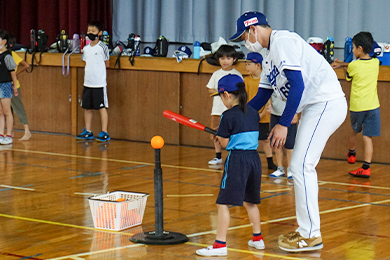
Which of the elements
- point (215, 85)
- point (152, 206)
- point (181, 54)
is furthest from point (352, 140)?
point (152, 206)

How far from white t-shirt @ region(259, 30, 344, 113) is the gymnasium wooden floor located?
1.08 m

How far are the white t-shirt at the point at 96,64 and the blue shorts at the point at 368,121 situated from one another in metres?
4.05

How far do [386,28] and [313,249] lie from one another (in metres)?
6.51

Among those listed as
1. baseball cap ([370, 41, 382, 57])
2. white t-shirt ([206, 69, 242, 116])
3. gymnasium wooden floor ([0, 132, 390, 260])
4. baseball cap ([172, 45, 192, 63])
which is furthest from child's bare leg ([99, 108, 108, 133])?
baseball cap ([370, 41, 382, 57])

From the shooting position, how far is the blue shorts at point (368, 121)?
Answer: 313 inches

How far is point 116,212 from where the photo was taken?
5254mm

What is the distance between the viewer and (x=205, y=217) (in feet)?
18.9

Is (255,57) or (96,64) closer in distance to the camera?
(255,57)

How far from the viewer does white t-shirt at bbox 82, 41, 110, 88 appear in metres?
10.4

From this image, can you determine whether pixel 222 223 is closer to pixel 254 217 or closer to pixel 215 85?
pixel 254 217

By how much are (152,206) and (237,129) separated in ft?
5.75

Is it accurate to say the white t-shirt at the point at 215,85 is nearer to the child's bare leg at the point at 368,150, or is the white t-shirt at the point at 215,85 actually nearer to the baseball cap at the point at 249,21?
the child's bare leg at the point at 368,150

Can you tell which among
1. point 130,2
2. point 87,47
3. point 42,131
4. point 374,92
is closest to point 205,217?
point 374,92

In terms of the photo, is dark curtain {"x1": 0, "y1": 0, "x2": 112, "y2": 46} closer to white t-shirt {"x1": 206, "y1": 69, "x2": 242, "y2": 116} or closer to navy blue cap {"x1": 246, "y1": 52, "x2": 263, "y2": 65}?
white t-shirt {"x1": 206, "y1": 69, "x2": 242, "y2": 116}
